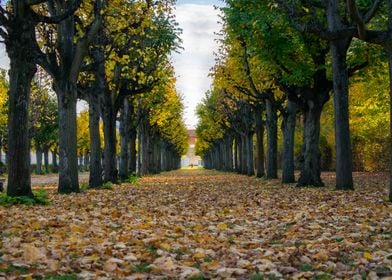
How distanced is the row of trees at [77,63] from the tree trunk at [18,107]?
0.03 metres

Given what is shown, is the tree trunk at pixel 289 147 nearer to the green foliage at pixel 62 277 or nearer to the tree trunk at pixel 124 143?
the tree trunk at pixel 124 143

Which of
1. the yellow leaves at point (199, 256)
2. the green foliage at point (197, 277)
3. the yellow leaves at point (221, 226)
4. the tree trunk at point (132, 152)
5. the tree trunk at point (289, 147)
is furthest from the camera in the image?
the tree trunk at point (132, 152)

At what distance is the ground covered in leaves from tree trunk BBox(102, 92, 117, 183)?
1319 cm

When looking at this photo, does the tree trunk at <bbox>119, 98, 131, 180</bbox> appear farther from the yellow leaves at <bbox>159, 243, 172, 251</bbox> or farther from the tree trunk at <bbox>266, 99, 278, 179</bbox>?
the yellow leaves at <bbox>159, 243, 172, 251</bbox>

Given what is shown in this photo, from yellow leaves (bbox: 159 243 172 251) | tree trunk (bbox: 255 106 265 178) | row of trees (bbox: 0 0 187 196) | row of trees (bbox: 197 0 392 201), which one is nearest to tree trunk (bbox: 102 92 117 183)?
row of trees (bbox: 0 0 187 196)

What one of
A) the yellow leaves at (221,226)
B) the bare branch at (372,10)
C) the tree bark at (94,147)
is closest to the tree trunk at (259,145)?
the tree bark at (94,147)

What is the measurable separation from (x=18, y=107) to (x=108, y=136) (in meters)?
12.3

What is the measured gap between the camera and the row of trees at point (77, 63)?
14195mm

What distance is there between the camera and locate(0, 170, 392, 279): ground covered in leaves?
5945 millimetres

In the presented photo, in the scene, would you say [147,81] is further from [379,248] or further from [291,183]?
[379,248]

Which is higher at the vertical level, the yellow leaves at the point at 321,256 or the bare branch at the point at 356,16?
the bare branch at the point at 356,16

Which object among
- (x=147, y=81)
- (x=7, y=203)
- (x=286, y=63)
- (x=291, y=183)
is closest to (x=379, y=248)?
(x=7, y=203)

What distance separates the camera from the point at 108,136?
26.5 m

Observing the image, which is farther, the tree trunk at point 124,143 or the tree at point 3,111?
the tree at point 3,111
